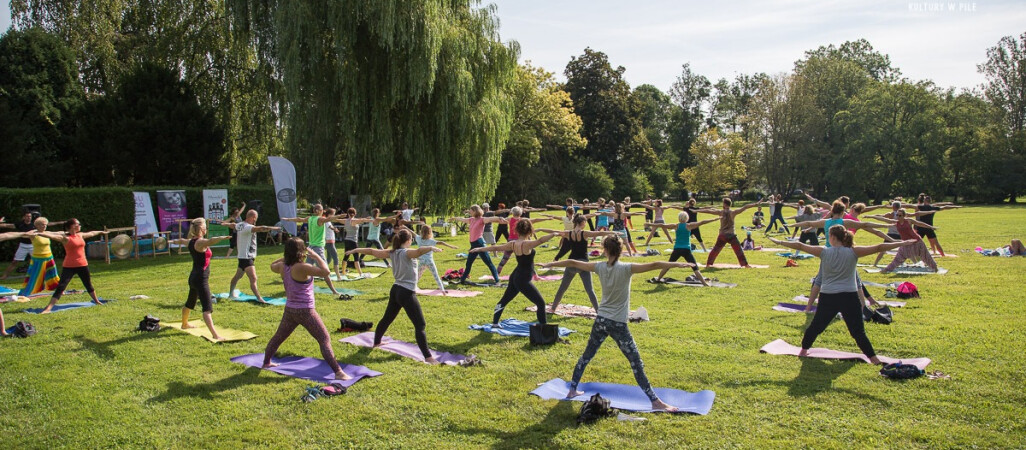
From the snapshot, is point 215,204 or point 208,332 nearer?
point 208,332

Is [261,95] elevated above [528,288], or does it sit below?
above

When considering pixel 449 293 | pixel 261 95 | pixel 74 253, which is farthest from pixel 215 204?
pixel 449 293

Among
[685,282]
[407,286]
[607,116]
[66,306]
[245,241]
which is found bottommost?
[66,306]

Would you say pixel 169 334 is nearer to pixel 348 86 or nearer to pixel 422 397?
pixel 422 397

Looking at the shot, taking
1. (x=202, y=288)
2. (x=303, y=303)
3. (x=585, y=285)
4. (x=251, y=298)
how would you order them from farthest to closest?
(x=251, y=298)
(x=585, y=285)
(x=202, y=288)
(x=303, y=303)

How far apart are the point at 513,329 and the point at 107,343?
646 centimetres

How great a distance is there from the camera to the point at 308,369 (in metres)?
8.33

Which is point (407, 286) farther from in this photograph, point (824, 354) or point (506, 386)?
point (824, 354)

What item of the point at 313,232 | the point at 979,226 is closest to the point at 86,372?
the point at 313,232

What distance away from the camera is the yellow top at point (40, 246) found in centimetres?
1283

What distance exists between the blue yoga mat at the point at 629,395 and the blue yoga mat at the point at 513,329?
8.00 feet

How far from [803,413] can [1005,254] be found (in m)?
18.1

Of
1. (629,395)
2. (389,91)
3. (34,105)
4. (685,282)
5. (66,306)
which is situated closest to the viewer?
(629,395)

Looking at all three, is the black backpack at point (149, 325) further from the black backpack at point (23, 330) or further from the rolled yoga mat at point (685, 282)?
the rolled yoga mat at point (685, 282)
